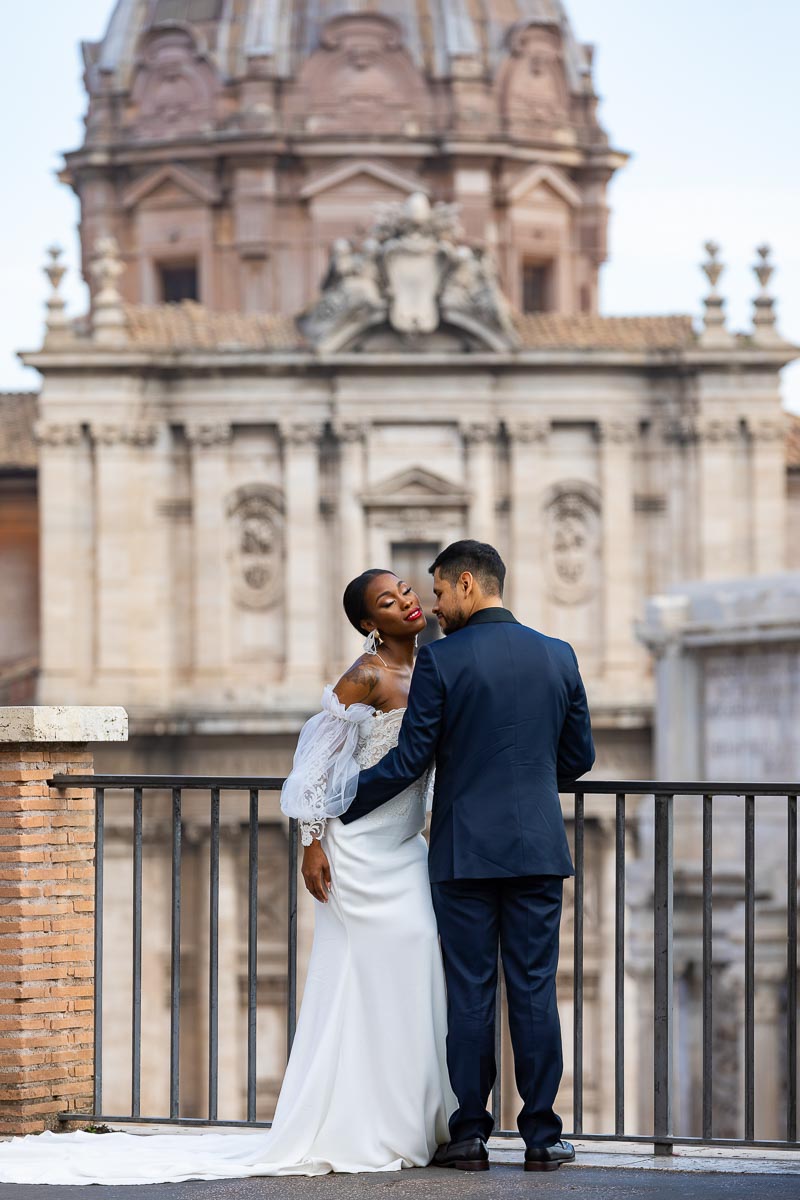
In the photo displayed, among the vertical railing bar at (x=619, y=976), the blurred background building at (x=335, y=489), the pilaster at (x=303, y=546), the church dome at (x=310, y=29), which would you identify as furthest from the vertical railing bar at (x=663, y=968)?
the church dome at (x=310, y=29)

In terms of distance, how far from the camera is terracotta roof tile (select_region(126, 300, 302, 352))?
41.6 metres

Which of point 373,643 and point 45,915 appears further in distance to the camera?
point 45,915

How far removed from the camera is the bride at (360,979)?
27.6 ft

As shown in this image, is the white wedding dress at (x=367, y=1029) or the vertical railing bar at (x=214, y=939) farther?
the vertical railing bar at (x=214, y=939)

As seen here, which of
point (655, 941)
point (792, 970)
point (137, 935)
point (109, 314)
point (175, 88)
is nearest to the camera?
point (792, 970)

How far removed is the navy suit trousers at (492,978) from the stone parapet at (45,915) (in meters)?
1.77

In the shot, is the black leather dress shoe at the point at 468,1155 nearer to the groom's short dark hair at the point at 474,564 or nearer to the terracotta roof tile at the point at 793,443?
the groom's short dark hair at the point at 474,564

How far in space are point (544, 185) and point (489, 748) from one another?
43.4 meters

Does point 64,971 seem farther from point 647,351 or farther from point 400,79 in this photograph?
point 400,79

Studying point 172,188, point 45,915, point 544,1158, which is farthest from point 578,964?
point 172,188

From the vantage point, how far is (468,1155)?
8.41m

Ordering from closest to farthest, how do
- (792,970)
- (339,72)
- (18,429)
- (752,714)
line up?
(792,970) → (752,714) → (18,429) → (339,72)

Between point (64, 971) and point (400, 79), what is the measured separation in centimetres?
4244

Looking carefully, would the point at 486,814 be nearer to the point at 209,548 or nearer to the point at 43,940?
the point at 43,940
